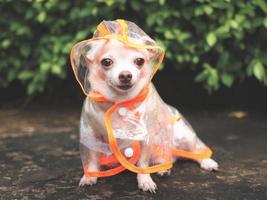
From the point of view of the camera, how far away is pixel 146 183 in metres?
3.57

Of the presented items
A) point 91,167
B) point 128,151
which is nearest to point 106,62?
point 128,151

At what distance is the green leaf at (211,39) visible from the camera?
193 inches

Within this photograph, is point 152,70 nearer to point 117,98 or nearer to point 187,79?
point 117,98

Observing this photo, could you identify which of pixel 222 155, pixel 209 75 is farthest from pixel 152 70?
pixel 209 75

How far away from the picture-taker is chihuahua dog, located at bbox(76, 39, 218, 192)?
3283 millimetres

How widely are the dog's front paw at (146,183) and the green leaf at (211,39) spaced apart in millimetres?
1691

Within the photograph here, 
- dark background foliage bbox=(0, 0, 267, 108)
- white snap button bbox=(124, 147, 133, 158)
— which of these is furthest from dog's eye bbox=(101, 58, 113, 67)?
dark background foliage bbox=(0, 0, 267, 108)

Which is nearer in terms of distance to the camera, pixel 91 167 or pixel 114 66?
pixel 114 66

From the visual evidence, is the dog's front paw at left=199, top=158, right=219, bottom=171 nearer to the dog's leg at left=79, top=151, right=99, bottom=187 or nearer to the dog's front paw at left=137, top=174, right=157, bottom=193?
the dog's front paw at left=137, top=174, right=157, bottom=193

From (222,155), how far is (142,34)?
1402 millimetres

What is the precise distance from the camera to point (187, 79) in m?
6.23

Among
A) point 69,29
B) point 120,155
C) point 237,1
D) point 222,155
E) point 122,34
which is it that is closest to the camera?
point 122,34

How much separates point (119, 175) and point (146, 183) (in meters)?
0.37

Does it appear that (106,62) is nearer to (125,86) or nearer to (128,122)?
(125,86)
